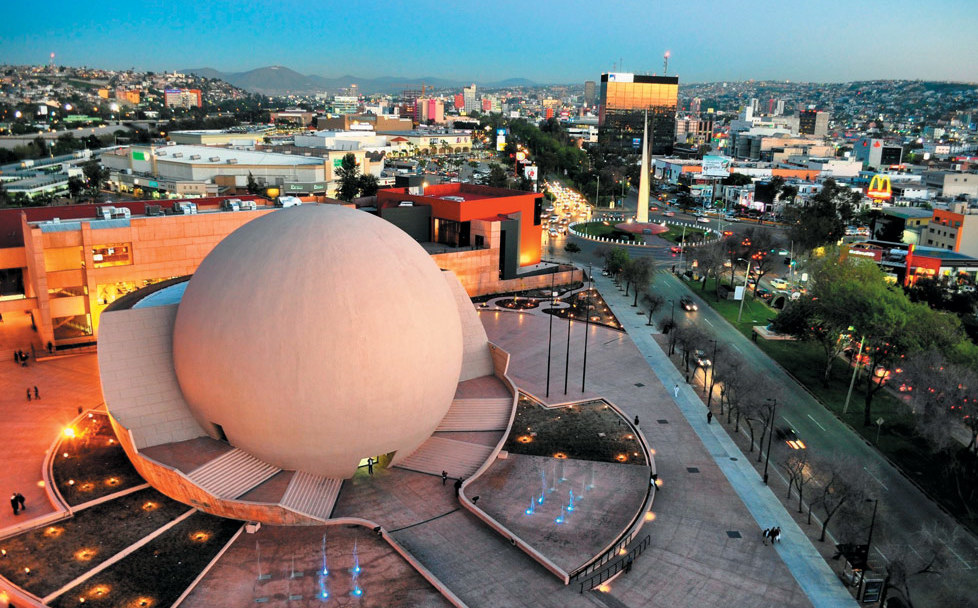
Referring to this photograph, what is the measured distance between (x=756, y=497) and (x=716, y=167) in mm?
128695

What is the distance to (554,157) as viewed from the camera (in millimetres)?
170500

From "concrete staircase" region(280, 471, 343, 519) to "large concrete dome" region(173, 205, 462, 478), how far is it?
0.46 metres

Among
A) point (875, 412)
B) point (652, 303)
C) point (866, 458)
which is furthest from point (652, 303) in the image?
point (866, 458)

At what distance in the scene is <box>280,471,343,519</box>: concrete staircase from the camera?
2661 centimetres

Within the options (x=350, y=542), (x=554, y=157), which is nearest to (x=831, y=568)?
(x=350, y=542)

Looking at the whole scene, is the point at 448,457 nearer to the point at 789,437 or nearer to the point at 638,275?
the point at 789,437

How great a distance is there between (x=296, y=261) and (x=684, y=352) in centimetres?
2989

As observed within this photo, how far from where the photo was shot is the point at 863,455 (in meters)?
35.0

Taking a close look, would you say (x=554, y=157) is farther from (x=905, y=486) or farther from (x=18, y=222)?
(x=905, y=486)

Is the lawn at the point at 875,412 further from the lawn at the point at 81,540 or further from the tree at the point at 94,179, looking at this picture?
the tree at the point at 94,179

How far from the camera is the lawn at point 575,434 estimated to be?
32.8 m

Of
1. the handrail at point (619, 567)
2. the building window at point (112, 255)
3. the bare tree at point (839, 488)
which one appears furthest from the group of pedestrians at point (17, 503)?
the bare tree at point (839, 488)

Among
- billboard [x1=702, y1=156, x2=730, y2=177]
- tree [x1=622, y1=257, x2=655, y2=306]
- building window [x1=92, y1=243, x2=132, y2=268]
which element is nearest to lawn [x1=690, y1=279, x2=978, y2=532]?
tree [x1=622, y1=257, x2=655, y2=306]

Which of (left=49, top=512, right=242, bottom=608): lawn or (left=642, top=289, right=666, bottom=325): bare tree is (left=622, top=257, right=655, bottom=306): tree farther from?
(left=49, top=512, right=242, bottom=608): lawn
